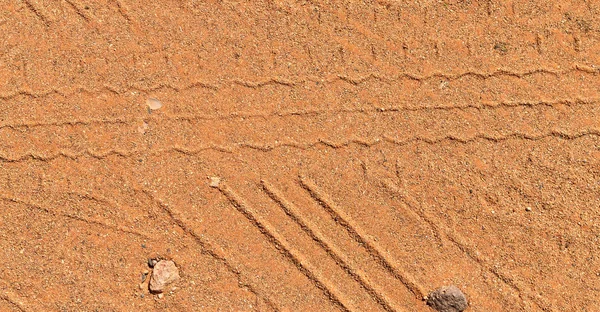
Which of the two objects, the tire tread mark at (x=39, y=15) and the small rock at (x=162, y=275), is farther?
the tire tread mark at (x=39, y=15)

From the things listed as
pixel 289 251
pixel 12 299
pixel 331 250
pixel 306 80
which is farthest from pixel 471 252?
pixel 12 299

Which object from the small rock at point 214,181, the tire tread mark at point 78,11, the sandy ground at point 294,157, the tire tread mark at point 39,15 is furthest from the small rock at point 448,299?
the tire tread mark at point 39,15

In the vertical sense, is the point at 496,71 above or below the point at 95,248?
above

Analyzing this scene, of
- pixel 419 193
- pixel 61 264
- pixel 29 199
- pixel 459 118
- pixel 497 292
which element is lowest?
pixel 61 264

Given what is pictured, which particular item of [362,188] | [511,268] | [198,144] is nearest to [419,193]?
[362,188]

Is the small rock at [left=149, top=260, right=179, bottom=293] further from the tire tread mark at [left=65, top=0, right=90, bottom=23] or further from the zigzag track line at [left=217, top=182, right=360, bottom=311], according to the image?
the tire tread mark at [left=65, top=0, right=90, bottom=23]

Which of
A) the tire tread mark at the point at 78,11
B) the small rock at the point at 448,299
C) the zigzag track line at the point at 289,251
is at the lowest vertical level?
the zigzag track line at the point at 289,251

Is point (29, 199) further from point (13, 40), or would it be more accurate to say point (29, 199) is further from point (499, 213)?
point (499, 213)

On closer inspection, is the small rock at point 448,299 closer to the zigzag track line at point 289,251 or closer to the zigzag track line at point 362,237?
the zigzag track line at point 362,237
